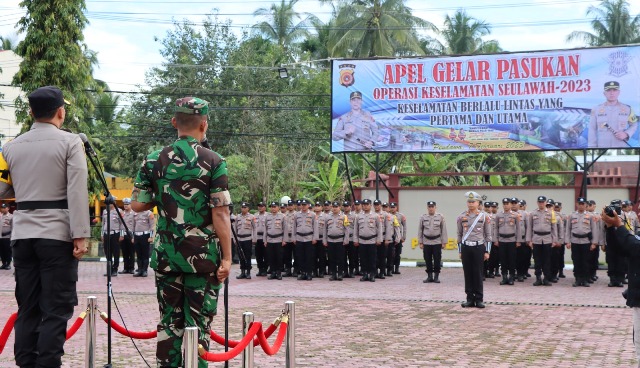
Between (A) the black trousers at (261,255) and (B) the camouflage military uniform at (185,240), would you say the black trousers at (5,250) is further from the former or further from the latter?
(B) the camouflage military uniform at (185,240)

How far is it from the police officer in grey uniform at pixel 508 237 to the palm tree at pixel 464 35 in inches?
1359

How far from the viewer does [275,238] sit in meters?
20.6

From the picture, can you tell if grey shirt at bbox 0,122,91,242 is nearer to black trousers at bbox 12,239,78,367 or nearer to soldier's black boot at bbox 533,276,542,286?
black trousers at bbox 12,239,78,367

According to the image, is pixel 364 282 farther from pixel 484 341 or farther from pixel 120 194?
pixel 120 194

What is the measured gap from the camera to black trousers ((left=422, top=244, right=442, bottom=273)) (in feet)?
63.1

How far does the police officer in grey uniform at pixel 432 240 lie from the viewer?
19.2m

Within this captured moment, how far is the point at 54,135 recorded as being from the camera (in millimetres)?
5926

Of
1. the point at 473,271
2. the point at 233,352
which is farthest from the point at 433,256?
the point at 233,352

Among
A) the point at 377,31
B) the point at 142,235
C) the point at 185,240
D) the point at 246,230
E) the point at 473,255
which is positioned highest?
the point at 377,31

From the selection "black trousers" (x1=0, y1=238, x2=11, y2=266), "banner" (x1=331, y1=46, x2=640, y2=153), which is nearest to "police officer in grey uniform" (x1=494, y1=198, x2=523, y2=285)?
"banner" (x1=331, y1=46, x2=640, y2=153)

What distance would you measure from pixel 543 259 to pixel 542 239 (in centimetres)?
43

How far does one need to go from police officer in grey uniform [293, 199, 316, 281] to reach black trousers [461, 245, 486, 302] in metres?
6.64

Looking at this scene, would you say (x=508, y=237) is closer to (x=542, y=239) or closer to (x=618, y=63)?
(x=542, y=239)

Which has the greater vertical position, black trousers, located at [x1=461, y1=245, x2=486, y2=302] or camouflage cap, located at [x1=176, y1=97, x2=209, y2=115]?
camouflage cap, located at [x1=176, y1=97, x2=209, y2=115]
